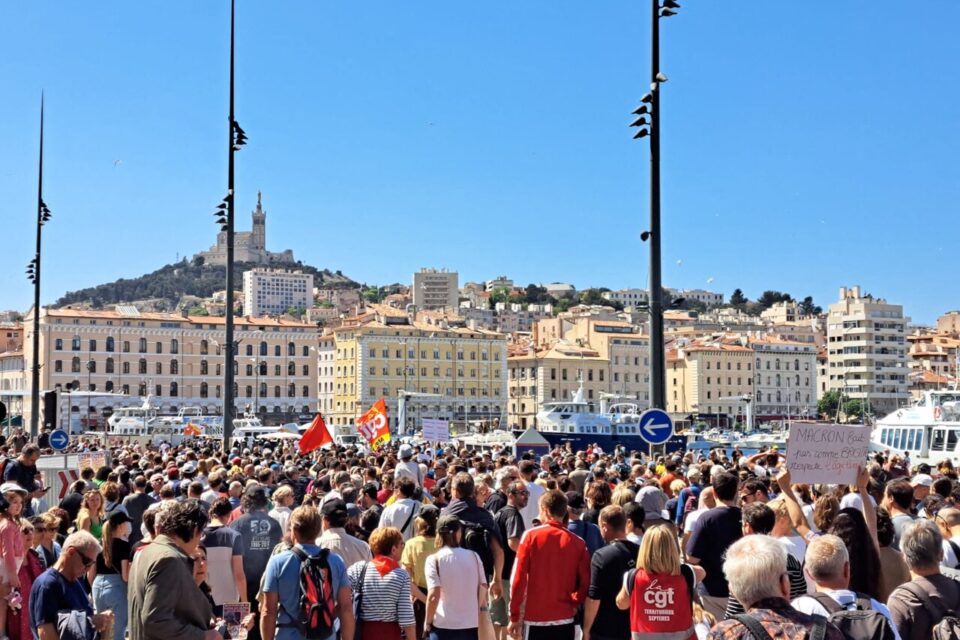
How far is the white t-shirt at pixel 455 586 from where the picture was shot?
7.12 m

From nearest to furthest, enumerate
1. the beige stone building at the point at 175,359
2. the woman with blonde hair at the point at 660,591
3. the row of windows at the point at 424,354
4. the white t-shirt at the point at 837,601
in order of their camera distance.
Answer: the white t-shirt at the point at 837,601
the woman with blonde hair at the point at 660,591
the beige stone building at the point at 175,359
the row of windows at the point at 424,354

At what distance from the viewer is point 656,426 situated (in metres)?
13.7

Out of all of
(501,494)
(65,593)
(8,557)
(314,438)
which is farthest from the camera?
(314,438)

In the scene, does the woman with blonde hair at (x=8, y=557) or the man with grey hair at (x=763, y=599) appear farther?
the woman with blonde hair at (x=8, y=557)

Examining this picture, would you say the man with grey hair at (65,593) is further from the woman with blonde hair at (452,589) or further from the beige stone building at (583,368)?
the beige stone building at (583,368)

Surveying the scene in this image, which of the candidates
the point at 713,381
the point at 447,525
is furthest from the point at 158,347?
the point at 447,525

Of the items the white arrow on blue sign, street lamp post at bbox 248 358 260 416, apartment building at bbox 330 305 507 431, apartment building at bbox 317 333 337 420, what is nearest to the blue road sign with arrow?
the white arrow on blue sign

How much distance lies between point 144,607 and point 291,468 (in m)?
10.2

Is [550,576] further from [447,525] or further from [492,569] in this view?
[492,569]

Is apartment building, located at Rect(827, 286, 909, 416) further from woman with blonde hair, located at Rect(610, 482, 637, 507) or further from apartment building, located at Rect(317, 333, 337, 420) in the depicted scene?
woman with blonde hair, located at Rect(610, 482, 637, 507)

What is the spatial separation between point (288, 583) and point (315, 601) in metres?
0.19

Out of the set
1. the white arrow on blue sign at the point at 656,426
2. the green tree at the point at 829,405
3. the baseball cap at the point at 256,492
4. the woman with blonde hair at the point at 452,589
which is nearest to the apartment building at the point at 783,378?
the green tree at the point at 829,405

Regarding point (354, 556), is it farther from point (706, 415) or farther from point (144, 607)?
point (706, 415)

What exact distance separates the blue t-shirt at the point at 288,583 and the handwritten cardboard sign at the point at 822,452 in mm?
3098
